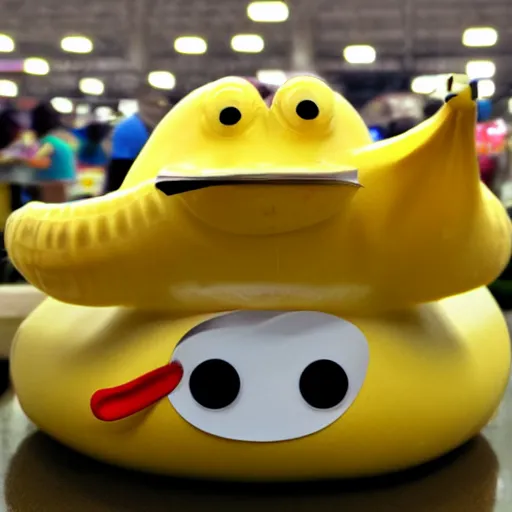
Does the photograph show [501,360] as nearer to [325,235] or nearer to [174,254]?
[325,235]

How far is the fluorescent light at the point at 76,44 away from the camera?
20.3 feet

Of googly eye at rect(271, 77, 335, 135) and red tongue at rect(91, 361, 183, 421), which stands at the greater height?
googly eye at rect(271, 77, 335, 135)

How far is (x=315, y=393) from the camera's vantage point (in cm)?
116

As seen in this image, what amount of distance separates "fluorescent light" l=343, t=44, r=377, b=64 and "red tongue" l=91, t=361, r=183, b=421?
18.7ft

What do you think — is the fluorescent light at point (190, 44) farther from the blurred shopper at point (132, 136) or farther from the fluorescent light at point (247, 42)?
the blurred shopper at point (132, 136)

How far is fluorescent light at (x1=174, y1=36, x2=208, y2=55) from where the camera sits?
21.0 feet

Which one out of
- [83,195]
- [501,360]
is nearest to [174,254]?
[501,360]

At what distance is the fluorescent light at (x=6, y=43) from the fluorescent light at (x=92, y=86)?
28.3 inches

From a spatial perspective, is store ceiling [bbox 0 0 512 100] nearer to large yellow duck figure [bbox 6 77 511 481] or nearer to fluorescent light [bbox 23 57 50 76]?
fluorescent light [bbox 23 57 50 76]

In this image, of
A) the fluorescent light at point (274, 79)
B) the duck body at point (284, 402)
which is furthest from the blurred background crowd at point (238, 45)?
the duck body at point (284, 402)

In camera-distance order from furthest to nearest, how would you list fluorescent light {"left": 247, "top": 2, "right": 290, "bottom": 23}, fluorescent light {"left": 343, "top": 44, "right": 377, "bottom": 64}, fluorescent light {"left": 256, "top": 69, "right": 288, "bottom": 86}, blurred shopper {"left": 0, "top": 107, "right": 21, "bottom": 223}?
1. fluorescent light {"left": 343, "top": 44, "right": 377, "bottom": 64}
2. fluorescent light {"left": 247, "top": 2, "right": 290, "bottom": 23}
3. blurred shopper {"left": 0, "top": 107, "right": 21, "bottom": 223}
4. fluorescent light {"left": 256, "top": 69, "right": 288, "bottom": 86}

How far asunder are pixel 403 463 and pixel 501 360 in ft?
1.00

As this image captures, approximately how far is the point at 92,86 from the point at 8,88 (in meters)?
3.31

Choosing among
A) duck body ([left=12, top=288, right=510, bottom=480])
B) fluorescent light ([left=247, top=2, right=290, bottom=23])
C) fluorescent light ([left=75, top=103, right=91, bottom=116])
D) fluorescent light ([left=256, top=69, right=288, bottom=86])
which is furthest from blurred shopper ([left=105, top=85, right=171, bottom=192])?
fluorescent light ([left=247, top=2, right=290, bottom=23])
